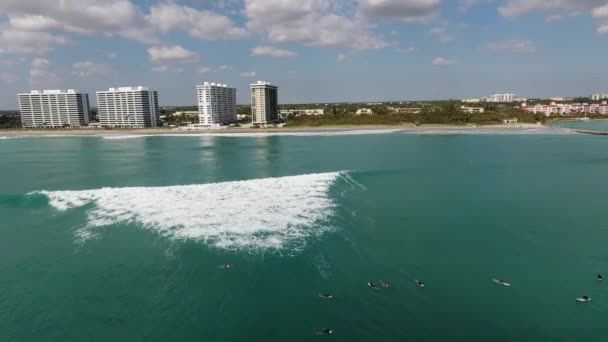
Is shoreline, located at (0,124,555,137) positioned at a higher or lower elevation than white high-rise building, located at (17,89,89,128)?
lower

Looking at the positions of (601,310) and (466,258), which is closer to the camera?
(601,310)

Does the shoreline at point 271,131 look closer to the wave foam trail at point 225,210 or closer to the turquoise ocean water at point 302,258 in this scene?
the turquoise ocean water at point 302,258

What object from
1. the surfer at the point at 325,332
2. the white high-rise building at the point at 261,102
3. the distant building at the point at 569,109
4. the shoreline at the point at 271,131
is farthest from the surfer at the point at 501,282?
the distant building at the point at 569,109

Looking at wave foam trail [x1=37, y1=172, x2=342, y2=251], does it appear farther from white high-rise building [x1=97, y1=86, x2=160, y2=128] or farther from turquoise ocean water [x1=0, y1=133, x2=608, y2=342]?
white high-rise building [x1=97, y1=86, x2=160, y2=128]

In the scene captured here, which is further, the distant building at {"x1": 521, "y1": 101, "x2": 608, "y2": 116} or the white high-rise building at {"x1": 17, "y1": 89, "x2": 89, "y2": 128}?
the distant building at {"x1": 521, "y1": 101, "x2": 608, "y2": 116}

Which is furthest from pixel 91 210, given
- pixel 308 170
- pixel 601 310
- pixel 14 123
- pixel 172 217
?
pixel 14 123

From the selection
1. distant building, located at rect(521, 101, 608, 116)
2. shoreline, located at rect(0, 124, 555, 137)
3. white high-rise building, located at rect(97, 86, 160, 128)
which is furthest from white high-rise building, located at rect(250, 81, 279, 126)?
distant building, located at rect(521, 101, 608, 116)

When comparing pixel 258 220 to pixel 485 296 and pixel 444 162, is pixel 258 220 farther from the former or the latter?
pixel 444 162
